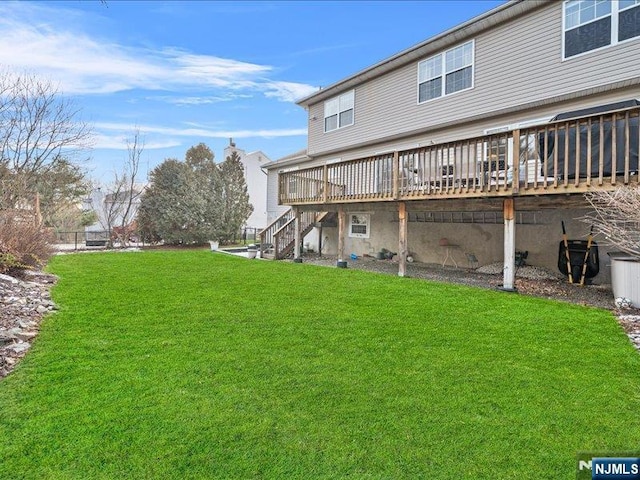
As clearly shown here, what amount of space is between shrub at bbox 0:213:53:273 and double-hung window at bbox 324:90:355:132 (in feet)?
32.8

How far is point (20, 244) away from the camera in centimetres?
765

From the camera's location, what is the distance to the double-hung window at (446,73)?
34.7 feet

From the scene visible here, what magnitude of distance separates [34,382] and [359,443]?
8.73 ft

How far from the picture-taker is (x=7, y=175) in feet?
43.9

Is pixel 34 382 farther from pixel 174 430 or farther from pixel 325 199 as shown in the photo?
pixel 325 199

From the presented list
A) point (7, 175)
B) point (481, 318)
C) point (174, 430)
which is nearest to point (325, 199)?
point (481, 318)

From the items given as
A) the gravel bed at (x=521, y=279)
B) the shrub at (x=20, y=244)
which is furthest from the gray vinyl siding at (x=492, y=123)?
the shrub at (x=20, y=244)

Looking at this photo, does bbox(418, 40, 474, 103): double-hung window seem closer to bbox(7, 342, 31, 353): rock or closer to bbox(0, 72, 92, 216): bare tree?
bbox(7, 342, 31, 353): rock

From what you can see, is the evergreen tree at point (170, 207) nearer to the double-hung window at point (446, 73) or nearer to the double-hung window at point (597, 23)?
the double-hung window at point (446, 73)

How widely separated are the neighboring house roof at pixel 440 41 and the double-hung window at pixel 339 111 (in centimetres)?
27

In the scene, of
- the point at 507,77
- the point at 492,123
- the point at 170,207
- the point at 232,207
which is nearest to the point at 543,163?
the point at 492,123

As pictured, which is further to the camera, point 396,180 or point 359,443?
point 396,180

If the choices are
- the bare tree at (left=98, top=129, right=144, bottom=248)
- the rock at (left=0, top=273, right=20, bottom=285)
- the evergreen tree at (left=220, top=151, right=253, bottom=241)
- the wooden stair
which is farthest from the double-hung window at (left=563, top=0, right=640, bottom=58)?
the bare tree at (left=98, top=129, right=144, bottom=248)

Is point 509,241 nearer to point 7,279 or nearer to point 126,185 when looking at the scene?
point 7,279
